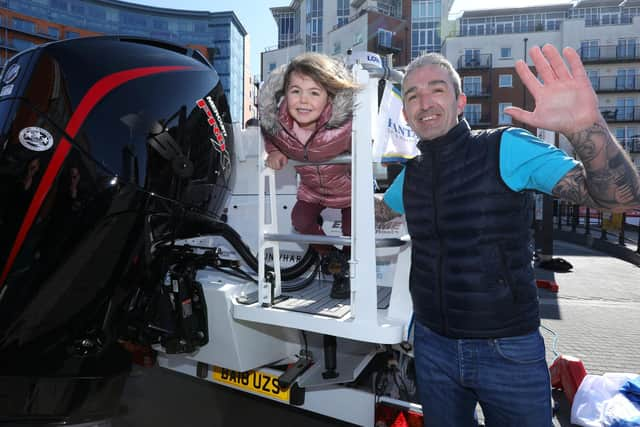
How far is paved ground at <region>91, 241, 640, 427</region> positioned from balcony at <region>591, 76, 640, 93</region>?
38.8m

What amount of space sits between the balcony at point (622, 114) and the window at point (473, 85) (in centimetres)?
1122

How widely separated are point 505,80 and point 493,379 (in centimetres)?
4235

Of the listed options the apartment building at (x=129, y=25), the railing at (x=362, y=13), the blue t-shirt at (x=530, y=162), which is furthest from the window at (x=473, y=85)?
the blue t-shirt at (x=530, y=162)

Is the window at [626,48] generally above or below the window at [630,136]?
above

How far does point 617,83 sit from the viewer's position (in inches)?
1566

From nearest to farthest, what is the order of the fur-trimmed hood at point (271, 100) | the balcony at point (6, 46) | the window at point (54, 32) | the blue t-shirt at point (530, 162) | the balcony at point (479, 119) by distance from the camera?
the blue t-shirt at point (530, 162) → the fur-trimmed hood at point (271, 100) → the balcony at point (479, 119) → the balcony at point (6, 46) → the window at point (54, 32)

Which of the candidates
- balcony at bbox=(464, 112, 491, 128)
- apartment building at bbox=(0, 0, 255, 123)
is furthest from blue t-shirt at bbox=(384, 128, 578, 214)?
apartment building at bbox=(0, 0, 255, 123)

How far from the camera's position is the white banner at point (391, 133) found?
2234 millimetres

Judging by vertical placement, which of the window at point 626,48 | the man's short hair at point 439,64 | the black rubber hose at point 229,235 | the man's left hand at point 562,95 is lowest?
the black rubber hose at point 229,235

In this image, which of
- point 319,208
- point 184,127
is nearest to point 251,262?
point 319,208

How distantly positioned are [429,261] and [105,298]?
136cm

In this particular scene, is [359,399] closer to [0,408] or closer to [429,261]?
[429,261]

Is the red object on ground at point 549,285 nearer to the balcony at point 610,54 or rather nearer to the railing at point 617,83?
the balcony at point 610,54

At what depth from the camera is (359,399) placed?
7.56 ft
